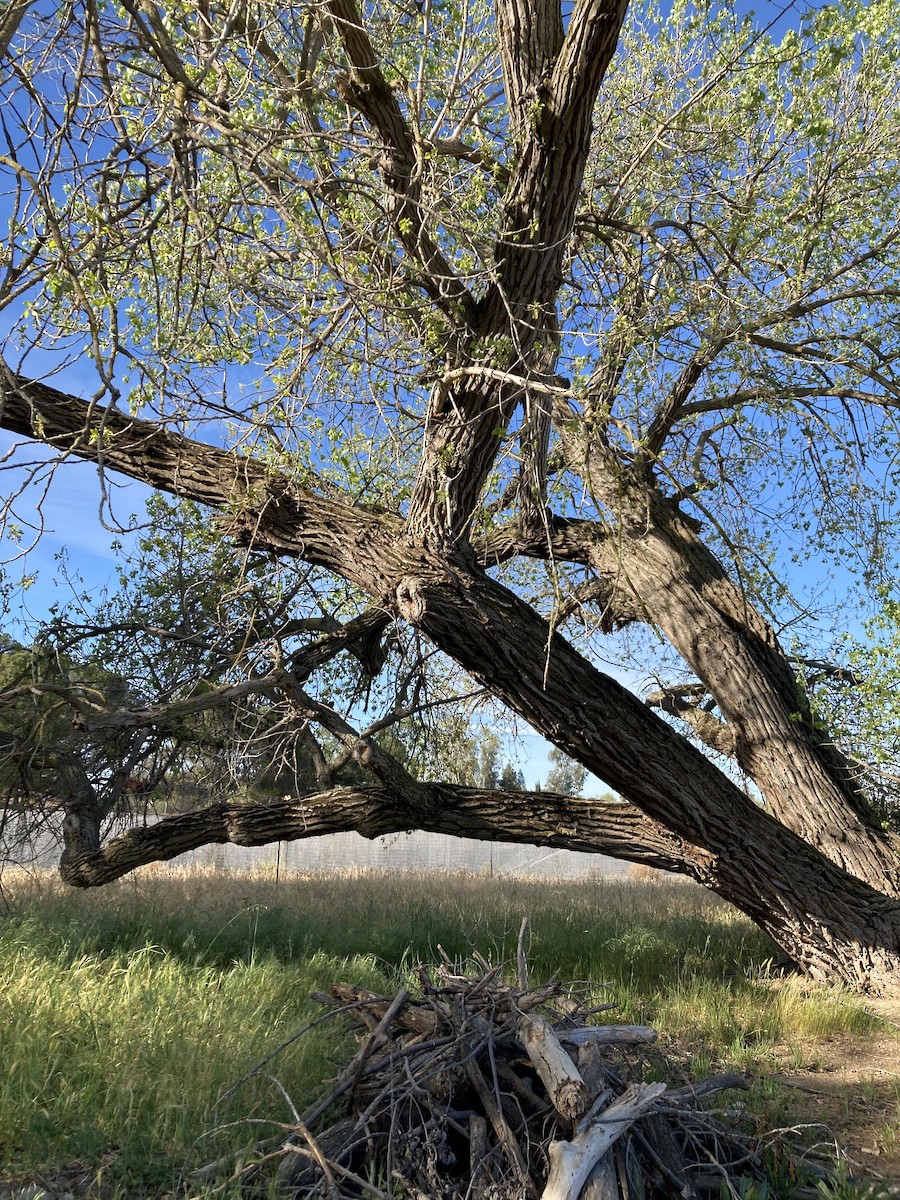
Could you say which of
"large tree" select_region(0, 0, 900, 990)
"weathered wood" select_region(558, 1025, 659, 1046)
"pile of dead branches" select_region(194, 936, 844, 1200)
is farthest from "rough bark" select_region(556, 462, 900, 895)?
"weathered wood" select_region(558, 1025, 659, 1046)

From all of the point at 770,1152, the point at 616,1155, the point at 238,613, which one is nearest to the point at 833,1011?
the point at 770,1152

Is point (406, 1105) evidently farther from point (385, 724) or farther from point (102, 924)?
point (102, 924)

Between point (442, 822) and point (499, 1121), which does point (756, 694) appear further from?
point (499, 1121)

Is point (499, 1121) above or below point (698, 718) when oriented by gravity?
below

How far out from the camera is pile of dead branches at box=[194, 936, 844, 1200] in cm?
332

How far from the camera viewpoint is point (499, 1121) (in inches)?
138

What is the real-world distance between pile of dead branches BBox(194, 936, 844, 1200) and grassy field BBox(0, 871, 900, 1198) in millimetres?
411

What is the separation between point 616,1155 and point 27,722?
547cm

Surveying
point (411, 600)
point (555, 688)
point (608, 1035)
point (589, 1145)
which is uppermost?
point (411, 600)

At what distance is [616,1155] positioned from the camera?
349 cm

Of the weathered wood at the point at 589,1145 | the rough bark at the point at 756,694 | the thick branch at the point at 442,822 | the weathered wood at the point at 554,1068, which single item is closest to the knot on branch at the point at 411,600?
the rough bark at the point at 756,694

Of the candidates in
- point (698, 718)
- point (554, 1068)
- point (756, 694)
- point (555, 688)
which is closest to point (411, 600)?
point (555, 688)

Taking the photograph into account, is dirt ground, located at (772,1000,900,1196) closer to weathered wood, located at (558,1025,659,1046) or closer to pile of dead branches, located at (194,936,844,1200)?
pile of dead branches, located at (194,936,844,1200)

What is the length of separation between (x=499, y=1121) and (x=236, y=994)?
2746 millimetres
